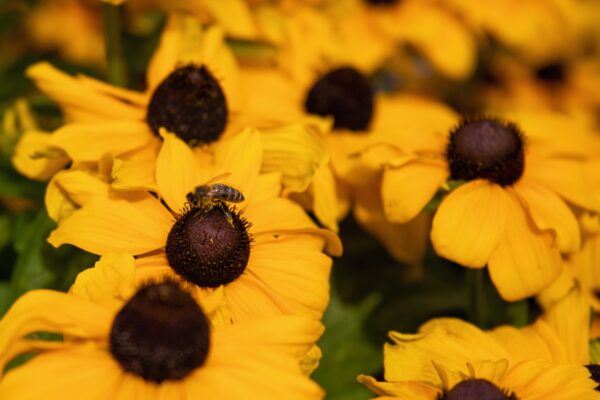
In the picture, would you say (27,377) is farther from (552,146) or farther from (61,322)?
(552,146)

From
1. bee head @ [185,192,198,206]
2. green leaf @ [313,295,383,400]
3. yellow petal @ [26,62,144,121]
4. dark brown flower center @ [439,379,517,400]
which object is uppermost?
bee head @ [185,192,198,206]

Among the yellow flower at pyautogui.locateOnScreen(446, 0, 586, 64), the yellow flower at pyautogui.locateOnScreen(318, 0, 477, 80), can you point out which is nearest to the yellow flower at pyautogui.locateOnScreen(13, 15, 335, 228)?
the yellow flower at pyautogui.locateOnScreen(318, 0, 477, 80)

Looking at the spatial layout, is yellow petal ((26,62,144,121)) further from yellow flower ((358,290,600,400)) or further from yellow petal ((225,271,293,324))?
yellow flower ((358,290,600,400))

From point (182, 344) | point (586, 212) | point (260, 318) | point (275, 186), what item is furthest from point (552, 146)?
point (182, 344)

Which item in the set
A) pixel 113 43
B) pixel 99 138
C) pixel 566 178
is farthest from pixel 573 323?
pixel 113 43

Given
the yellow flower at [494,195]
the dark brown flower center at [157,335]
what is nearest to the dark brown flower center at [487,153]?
the yellow flower at [494,195]

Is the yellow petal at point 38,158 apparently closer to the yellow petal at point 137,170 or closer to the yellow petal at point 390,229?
the yellow petal at point 137,170
